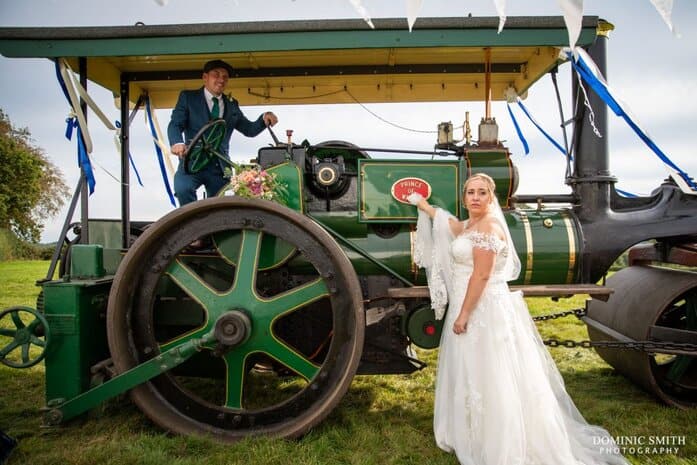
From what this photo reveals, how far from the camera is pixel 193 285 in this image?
9.16ft

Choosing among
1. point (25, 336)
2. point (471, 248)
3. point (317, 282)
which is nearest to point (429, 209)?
point (471, 248)

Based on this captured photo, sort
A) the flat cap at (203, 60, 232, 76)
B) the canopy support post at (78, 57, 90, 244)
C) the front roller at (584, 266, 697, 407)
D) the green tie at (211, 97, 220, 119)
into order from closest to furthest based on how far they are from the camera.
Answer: the canopy support post at (78, 57, 90, 244) < the front roller at (584, 266, 697, 407) < the flat cap at (203, 60, 232, 76) < the green tie at (211, 97, 220, 119)

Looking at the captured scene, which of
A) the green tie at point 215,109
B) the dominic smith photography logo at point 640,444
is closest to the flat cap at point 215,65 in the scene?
the green tie at point 215,109

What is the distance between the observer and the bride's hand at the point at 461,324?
2.65 meters

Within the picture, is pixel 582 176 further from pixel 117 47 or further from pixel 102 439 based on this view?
pixel 102 439

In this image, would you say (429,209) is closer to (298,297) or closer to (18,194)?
(298,297)

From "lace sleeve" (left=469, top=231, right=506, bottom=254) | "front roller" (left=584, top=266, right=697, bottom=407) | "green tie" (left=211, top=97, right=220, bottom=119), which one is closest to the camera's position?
"lace sleeve" (left=469, top=231, right=506, bottom=254)

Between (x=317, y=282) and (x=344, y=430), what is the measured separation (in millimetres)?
953

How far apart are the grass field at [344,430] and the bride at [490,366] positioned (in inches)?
5.0

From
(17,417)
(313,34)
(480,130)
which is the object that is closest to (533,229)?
(480,130)

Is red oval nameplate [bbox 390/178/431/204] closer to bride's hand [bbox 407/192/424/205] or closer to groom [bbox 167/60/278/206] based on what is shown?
bride's hand [bbox 407/192/424/205]

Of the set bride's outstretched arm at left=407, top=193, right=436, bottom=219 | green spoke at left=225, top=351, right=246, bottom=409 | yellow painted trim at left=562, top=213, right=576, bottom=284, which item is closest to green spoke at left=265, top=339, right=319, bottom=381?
green spoke at left=225, top=351, right=246, bottom=409

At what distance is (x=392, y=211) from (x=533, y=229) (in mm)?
979

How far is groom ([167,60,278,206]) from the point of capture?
11.2 ft
